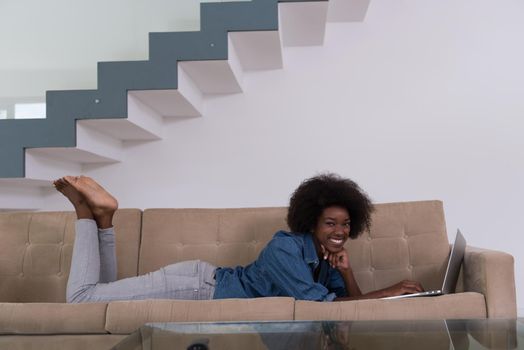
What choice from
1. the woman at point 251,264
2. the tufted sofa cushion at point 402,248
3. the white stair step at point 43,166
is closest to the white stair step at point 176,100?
the white stair step at point 43,166

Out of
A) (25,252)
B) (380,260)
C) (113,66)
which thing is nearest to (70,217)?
(25,252)

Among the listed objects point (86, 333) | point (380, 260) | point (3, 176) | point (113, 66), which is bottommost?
point (86, 333)

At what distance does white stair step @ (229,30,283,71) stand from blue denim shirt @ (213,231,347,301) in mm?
1164

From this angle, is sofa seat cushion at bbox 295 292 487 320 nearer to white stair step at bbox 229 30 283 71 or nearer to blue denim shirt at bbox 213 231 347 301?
blue denim shirt at bbox 213 231 347 301

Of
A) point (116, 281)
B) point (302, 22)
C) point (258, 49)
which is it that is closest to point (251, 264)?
point (116, 281)

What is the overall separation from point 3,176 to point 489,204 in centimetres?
261

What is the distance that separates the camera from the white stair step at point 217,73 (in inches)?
117

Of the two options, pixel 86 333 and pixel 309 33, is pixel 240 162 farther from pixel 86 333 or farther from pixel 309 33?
pixel 86 333

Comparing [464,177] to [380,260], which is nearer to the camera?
[380,260]

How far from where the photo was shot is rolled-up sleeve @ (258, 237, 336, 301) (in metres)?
2.07

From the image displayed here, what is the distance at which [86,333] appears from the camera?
202 centimetres

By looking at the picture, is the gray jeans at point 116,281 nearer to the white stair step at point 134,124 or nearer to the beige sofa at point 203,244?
the beige sofa at point 203,244

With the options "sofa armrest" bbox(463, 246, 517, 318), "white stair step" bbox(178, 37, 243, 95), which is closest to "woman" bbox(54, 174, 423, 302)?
"sofa armrest" bbox(463, 246, 517, 318)

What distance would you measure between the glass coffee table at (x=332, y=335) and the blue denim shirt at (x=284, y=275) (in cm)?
56
